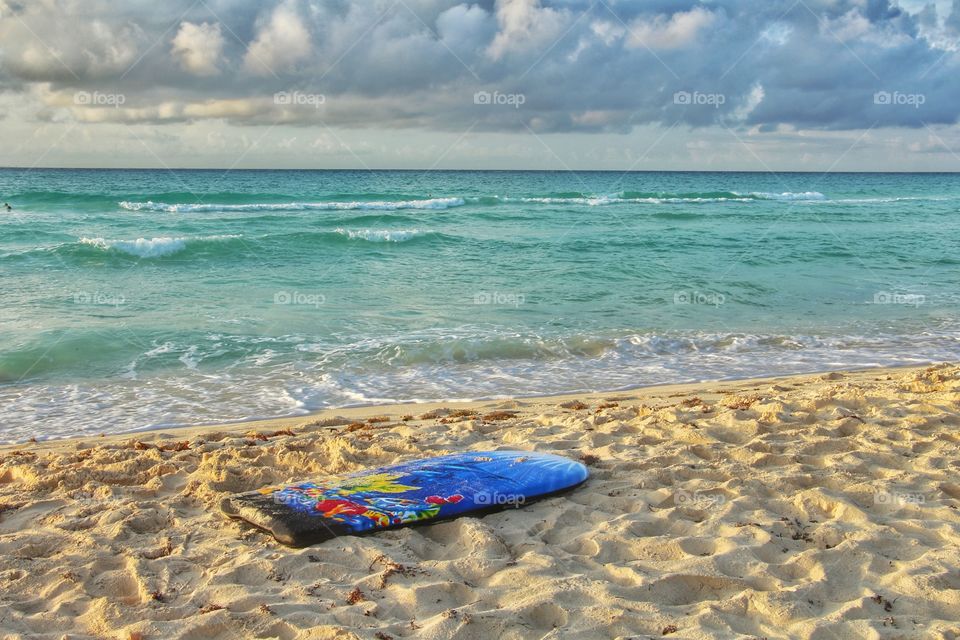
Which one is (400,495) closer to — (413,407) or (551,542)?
(551,542)

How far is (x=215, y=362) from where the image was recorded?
9.06 meters

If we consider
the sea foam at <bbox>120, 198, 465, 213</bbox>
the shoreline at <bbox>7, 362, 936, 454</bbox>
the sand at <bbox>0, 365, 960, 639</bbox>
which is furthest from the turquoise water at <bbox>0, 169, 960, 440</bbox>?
the sea foam at <bbox>120, 198, 465, 213</bbox>

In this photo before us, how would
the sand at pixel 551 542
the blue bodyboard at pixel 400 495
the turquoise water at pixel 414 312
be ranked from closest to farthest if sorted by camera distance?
the sand at pixel 551 542 < the blue bodyboard at pixel 400 495 < the turquoise water at pixel 414 312

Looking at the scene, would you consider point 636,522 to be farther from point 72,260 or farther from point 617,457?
point 72,260

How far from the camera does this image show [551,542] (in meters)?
3.99

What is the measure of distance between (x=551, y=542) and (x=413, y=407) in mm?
3599

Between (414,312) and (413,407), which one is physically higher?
(414,312)

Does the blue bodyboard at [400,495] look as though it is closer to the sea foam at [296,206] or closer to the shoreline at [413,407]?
the shoreline at [413,407]

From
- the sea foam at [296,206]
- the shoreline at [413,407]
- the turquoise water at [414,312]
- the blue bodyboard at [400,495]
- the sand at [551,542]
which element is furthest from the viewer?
the sea foam at [296,206]

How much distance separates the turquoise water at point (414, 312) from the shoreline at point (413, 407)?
230mm

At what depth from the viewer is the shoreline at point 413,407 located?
648 centimetres

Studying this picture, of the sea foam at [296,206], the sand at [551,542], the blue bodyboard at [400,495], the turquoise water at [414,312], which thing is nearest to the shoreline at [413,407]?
the turquoise water at [414,312]

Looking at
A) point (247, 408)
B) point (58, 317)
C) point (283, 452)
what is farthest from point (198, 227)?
point (283, 452)

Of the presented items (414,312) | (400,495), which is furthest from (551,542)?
(414,312)
